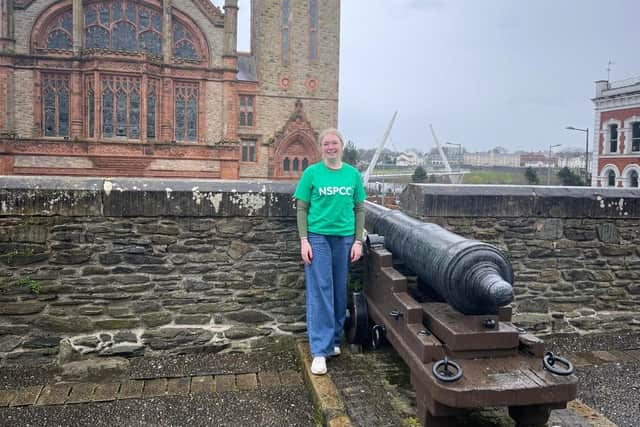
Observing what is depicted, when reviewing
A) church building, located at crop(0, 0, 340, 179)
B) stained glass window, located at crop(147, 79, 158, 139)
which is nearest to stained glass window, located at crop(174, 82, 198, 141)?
church building, located at crop(0, 0, 340, 179)

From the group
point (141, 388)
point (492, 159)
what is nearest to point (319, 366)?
point (141, 388)

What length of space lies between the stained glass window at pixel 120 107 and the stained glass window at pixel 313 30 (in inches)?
439

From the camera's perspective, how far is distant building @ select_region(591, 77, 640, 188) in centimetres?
3444

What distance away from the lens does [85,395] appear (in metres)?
3.62

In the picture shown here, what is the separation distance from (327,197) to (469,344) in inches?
57.8

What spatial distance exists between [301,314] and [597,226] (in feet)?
9.56

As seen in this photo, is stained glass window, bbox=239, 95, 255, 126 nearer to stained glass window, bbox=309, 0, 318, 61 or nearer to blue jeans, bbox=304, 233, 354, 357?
stained glass window, bbox=309, 0, 318, 61

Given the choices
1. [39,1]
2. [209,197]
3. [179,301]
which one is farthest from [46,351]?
[39,1]

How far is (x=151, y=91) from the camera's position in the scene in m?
28.8

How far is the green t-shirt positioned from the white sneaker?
88 centimetres

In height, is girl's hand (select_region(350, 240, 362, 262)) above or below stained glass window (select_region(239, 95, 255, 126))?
below

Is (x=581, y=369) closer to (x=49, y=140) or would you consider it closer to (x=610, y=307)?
(x=610, y=307)

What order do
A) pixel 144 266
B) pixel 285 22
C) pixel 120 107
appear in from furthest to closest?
pixel 285 22, pixel 120 107, pixel 144 266

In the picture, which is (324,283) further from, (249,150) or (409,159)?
(409,159)
